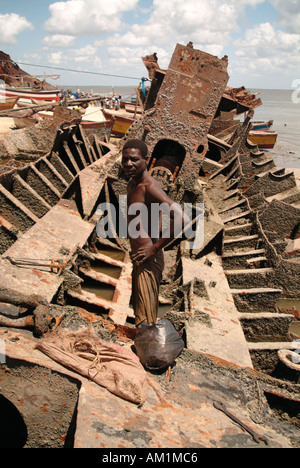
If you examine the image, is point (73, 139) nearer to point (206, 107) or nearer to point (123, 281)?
point (206, 107)

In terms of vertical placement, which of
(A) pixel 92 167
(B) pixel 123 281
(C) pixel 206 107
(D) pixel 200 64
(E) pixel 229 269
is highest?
(D) pixel 200 64

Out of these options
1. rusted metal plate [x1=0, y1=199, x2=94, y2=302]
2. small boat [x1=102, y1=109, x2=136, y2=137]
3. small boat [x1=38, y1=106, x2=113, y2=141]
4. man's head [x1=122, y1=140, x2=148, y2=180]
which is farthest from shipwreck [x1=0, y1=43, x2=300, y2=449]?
small boat [x1=102, y1=109, x2=136, y2=137]

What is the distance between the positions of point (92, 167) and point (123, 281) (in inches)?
164

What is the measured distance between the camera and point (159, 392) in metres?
3.25

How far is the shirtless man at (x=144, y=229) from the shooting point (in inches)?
135

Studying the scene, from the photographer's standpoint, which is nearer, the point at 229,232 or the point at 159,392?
the point at 159,392

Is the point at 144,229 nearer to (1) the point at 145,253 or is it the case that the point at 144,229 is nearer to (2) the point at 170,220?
(1) the point at 145,253

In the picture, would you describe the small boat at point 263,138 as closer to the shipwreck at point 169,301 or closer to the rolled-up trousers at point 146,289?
the shipwreck at point 169,301

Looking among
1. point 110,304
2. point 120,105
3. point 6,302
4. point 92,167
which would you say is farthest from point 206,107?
point 120,105

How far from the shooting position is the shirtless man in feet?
11.3

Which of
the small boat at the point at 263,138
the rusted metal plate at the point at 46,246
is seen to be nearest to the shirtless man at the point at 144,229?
the rusted metal plate at the point at 46,246

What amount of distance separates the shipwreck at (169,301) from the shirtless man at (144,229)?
2.04 ft

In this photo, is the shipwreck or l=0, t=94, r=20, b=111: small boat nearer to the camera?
the shipwreck

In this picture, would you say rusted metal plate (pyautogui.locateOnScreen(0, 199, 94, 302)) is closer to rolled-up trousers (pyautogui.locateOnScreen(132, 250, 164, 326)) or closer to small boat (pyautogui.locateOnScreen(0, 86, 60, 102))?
rolled-up trousers (pyautogui.locateOnScreen(132, 250, 164, 326))
